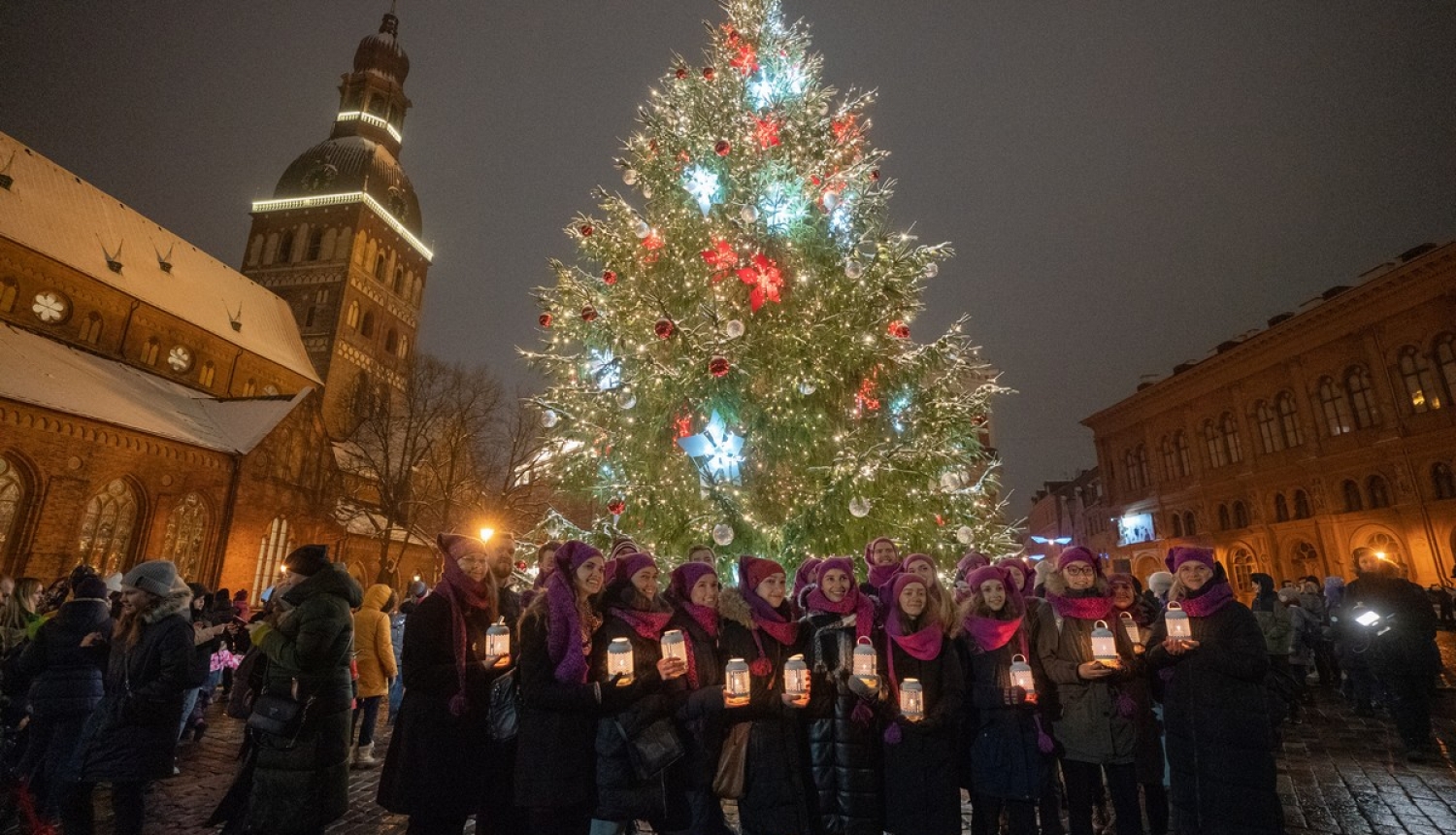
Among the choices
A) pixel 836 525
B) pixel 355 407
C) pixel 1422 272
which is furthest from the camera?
pixel 355 407

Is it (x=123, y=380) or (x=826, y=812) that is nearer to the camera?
(x=826, y=812)

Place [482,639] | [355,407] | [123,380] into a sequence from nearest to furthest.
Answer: [482,639] < [123,380] < [355,407]

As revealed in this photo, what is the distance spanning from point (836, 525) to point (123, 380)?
97.5 feet

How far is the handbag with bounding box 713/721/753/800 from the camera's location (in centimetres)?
361

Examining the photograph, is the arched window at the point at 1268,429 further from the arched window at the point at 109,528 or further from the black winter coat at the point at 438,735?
the arched window at the point at 109,528

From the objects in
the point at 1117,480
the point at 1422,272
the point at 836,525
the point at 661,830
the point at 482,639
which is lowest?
the point at 661,830

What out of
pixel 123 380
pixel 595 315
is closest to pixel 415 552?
pixel 123 380

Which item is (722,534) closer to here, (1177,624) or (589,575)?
(589,575)

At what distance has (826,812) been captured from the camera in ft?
12.4

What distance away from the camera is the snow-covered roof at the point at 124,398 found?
65.8 ft

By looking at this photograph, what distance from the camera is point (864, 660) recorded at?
331cm

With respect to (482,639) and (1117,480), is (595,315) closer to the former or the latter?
(482,639)

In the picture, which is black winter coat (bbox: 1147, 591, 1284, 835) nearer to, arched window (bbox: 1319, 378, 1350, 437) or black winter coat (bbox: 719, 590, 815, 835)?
black winter coat (bbox: 719, 590, 815, 835)

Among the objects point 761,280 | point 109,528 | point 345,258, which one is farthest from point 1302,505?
point 345,258
